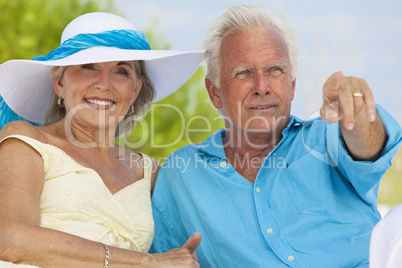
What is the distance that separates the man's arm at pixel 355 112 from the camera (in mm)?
1894

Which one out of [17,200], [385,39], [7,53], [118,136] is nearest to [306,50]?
[385,39]

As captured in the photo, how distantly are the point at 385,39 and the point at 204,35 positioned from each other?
391cm

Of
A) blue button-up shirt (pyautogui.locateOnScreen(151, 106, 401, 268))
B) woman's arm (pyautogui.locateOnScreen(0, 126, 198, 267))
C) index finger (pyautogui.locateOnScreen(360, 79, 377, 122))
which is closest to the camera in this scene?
index finger (pyautogui.locateOnScreen(360, 79, 377, 122))

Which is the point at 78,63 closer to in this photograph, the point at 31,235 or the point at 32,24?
the point at 31,235

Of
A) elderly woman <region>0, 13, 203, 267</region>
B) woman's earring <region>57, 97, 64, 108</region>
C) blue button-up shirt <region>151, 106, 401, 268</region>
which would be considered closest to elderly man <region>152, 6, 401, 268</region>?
blue button-up shirt <region>151, 106, 401, 268</region>

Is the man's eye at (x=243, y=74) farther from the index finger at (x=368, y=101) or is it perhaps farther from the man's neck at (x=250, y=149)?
the index finger at (x=368, y=101)

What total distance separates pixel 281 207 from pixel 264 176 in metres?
0.17

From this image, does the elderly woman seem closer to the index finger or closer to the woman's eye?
the woman's eye

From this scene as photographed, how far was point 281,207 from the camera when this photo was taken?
8.37 ft

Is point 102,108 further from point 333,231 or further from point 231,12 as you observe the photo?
point 333,231

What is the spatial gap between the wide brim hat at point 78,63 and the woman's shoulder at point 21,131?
303mm

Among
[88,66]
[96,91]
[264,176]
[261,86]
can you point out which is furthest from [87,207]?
[261,86]

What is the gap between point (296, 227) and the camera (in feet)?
8.16

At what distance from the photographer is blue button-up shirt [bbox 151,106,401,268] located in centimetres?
244
